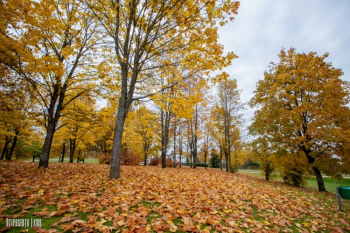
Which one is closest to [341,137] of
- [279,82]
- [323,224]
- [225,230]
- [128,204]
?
[279,82]

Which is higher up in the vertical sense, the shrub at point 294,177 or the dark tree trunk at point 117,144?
the dark tree trunk at point 117,144

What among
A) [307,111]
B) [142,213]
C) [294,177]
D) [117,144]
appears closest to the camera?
[142,213]

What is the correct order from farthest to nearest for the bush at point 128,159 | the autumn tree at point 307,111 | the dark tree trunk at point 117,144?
1. the bush at point 128,159
2. the autumn tree at point 307,111
3. the dark tree trunk at point 117,144

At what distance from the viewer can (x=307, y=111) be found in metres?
9.67

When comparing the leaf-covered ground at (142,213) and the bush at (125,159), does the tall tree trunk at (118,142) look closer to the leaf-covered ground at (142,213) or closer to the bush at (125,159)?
the leaf-covered ground at (142,213)

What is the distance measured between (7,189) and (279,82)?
14.9m

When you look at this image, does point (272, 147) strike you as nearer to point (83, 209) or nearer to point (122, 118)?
point (122, 118)

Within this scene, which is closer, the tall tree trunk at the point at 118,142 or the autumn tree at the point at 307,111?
the tall tree trunk at the point at 118,142

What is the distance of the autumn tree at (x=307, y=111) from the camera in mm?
8461

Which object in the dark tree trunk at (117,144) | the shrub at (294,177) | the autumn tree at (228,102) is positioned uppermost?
the autumn tree at (228,102)

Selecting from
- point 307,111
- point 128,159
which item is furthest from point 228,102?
point 128,159

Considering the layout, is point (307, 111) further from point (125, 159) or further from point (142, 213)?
point (125, 159)

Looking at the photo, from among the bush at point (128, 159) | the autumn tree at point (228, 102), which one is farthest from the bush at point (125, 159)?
the autumn tree at point (228, 102)

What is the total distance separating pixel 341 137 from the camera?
305 inches
